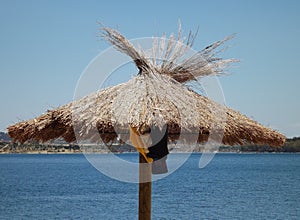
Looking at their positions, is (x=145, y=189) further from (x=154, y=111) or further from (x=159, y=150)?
(x=154, y=111)

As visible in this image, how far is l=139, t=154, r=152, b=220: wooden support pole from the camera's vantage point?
4.86 meters

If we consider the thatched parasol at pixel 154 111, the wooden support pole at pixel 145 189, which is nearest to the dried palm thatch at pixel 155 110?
the thatched parasol at pixel 154 111

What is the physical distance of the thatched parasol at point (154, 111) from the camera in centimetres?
444

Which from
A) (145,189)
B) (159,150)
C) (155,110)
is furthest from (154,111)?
(145,189)

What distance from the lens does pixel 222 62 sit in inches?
205

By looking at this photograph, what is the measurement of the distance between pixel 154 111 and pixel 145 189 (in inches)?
36.0

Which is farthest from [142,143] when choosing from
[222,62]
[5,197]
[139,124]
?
[5,197]

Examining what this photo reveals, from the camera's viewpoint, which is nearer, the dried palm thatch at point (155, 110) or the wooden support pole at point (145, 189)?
the dried palm thatch at point (155, 110)

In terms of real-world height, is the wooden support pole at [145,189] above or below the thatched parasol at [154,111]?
below

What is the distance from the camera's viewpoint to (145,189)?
4.90m

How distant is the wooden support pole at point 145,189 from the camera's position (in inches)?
191

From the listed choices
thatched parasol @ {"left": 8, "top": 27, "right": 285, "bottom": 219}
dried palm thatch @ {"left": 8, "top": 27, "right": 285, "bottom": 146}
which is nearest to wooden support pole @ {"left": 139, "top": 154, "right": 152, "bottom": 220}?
thatched parasol @ {"left": 8, "top": 27, "right": 285, "bottom": 219}

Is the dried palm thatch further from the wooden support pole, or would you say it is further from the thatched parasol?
the wooden support pole

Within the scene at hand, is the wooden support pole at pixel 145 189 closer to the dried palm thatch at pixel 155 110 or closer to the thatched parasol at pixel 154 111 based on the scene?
the thatched parasol at pixel 154 111
